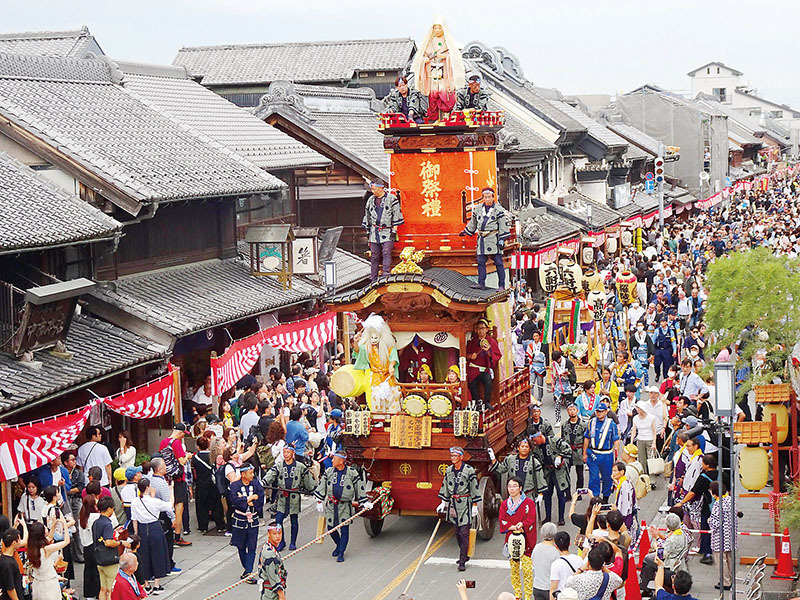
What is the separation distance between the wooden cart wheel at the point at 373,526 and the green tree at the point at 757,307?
270 inches

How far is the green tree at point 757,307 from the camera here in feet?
70.7

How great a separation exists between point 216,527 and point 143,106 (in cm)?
1147

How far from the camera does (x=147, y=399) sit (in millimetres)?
19734

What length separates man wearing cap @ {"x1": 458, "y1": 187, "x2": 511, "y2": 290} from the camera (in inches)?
778

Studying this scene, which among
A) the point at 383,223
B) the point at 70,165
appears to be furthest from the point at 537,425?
the point at 70,165

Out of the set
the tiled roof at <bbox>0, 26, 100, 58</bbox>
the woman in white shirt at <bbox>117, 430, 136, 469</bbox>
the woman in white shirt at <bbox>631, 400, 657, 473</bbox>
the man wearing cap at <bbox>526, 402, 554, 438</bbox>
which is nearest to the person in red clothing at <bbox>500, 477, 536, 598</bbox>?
the man wearing cap at <bbox>526, 402, 554, 438</bbox>

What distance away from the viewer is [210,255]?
2714cm

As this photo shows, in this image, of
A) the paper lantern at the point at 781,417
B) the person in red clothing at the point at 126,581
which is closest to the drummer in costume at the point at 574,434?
the paper lantern at the point at 781,417

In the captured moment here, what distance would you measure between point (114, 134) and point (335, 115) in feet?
46.3

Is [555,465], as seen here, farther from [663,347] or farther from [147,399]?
[663,347]

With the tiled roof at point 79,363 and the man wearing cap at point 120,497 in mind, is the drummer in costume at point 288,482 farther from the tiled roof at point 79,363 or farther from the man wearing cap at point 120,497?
the tiled roof at point 79,363

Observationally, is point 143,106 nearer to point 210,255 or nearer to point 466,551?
point 210,255

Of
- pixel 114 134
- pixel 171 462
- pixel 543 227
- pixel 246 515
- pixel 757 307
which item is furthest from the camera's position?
pixel 543 227

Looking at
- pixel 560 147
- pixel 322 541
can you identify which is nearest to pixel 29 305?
pixel 322 541
